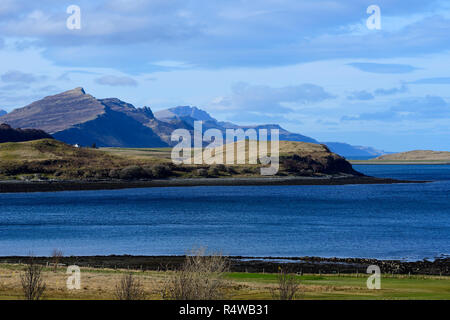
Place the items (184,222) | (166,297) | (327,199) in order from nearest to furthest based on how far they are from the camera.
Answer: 1. (166,297)
2. (184,222)
3. (327,199)

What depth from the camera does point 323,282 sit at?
158 feet

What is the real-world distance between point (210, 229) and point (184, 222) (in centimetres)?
1107

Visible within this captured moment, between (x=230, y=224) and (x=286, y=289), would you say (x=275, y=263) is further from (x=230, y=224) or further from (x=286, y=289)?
(x=230, y=224)

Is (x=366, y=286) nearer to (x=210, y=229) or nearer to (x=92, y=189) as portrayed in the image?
(x=210, y=229)

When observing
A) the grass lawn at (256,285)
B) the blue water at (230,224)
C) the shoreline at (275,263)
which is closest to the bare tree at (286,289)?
the grass lawn at (256,285)

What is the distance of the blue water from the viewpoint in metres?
72.9

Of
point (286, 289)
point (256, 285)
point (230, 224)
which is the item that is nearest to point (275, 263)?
point (256, 285)

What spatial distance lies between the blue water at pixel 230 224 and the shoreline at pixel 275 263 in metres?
4.42

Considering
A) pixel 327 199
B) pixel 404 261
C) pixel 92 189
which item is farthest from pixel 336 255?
pixel 92 189

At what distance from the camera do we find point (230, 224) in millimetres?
100750

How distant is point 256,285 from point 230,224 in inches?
2172

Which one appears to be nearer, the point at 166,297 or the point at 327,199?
the point at 166,297

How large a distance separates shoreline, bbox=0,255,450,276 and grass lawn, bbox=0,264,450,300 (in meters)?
3.99

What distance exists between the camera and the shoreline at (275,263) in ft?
186
